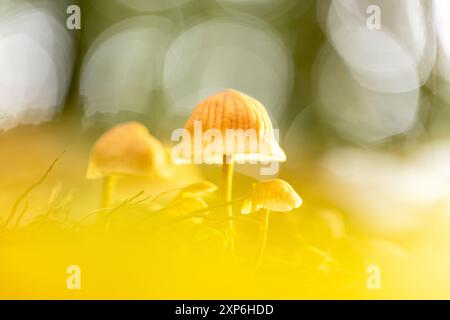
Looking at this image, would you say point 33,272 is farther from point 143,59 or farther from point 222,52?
point 222,52

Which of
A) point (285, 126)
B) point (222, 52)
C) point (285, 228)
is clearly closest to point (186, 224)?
point (285, 228)

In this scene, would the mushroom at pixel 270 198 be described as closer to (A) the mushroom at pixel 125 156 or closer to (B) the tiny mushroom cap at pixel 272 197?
(B) the tiny mushroom cap at pixel 272 197

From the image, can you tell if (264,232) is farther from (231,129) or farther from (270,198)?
(231,129)

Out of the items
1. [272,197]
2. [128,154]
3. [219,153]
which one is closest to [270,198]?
[272,197]

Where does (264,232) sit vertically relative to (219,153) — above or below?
below

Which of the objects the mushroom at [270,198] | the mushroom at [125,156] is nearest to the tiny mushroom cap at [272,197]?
the mushroom at [270,198]

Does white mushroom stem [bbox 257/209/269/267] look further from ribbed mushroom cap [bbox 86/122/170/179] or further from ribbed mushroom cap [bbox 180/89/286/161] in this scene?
ribbed mushroom cap [bbox 86/122/170/179]

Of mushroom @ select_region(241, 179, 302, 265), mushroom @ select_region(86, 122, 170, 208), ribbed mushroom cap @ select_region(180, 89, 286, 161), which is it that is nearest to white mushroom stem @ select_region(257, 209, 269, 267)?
mushroom @ select_region(241, 179, 302, 265)
